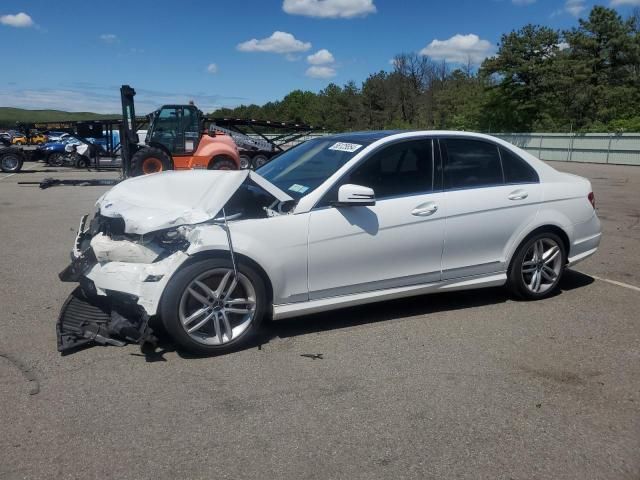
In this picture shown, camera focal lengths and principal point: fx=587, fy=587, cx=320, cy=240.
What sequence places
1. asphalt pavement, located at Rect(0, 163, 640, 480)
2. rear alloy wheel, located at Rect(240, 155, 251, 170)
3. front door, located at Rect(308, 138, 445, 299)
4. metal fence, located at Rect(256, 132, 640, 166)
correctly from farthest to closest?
metal fence, located at Rect(256, 132, 640, 166)
rear alloy wheel, located at Rect(240, 155, 251, 170)
front door, located at Rect(308, 138, 445, 299)
asphalt pavement, located at Rect(0, 163, 640, 480)

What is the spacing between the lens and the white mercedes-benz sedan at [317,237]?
4.23 meters

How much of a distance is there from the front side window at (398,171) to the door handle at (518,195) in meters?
0.82

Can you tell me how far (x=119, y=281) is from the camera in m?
4.25

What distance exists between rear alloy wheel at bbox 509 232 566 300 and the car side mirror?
5.92 feet

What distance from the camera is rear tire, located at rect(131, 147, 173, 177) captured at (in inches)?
635

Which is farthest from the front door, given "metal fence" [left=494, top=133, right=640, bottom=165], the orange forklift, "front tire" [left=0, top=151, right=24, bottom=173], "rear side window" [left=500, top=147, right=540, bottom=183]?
"metal fence" [left=494, top=133, right=640, bottom=165]

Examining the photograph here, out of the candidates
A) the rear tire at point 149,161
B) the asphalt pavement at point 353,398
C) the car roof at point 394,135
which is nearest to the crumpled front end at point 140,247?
the asphalt pavement at point 353,398

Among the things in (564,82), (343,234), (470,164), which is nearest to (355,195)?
(343,234)

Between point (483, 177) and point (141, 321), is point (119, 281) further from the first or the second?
point (483, 177)

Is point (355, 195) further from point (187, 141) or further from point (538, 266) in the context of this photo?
point (187, 141)

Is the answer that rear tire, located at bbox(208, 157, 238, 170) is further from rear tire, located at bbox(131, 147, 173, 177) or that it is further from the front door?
the front door

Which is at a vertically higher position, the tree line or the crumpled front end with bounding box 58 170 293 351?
the tree line

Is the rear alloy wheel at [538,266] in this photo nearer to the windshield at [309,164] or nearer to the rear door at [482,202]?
the rear door at [482,202]

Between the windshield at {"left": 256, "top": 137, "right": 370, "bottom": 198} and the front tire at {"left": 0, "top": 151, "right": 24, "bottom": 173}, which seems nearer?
the windshield at {"left": 256, "top": 137, "right": 370, "bottom": 198}
